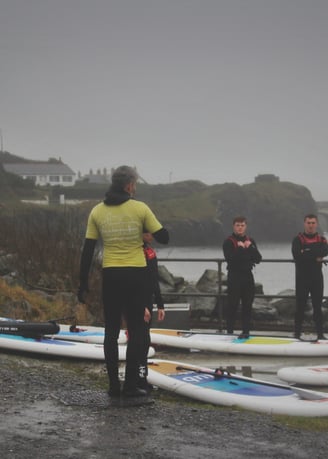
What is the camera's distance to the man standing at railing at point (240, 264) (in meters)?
11.0

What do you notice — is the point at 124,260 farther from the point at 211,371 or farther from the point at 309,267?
the point at 309,267

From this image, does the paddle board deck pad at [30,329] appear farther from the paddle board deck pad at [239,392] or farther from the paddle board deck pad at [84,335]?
the paddle board deck pad at [239,392]

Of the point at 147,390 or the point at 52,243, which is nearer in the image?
the point at 147,390

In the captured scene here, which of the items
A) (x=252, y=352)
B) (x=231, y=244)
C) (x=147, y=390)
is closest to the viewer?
(x=147, y=390)

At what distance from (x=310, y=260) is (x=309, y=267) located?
4.2 inches

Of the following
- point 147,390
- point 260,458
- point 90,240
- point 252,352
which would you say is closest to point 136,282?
point 90,240

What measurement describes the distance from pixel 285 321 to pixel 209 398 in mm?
9167

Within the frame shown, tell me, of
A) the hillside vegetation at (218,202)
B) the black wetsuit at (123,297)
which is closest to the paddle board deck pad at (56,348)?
the black wetsuit at (123,297)

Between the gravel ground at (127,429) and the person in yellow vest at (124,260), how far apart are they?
1.27 feet

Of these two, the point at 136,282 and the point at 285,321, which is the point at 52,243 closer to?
the point at 285,321

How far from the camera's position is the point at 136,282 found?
254 inches

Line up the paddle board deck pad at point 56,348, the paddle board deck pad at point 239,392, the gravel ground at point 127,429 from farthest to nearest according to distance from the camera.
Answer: the paddle board deck pad at point 56,348, the paddle board deck pad at point 239,392, the gravel ground at point 127,429

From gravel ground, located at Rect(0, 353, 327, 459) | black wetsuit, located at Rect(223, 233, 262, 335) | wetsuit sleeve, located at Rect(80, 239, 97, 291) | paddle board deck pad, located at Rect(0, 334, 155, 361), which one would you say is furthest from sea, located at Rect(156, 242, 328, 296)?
gravel ground, located at Rect(0, 353, 327, 459)

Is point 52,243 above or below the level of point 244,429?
above
